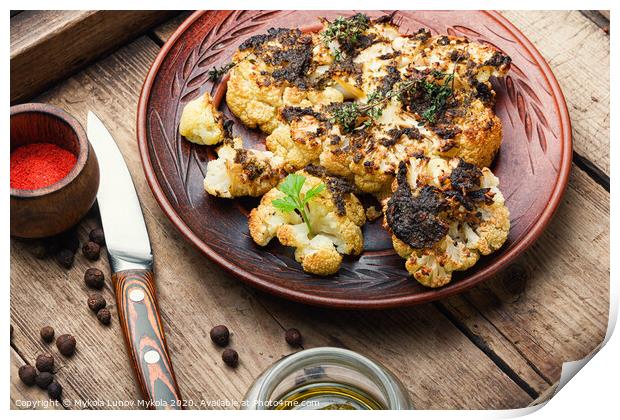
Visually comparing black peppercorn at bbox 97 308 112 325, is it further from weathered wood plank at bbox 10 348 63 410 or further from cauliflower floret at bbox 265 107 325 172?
cauliflower floret at bbox 265 107 325 172

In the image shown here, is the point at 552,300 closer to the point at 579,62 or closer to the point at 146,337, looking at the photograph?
the point at 579,62

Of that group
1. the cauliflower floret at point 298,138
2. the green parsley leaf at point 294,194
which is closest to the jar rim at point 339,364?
the green parsley leaf at point 294,194

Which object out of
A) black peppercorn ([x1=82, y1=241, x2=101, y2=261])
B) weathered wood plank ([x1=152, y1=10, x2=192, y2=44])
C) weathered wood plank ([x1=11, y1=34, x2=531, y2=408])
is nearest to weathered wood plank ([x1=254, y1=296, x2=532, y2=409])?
weathered wood plank ([x1=11, y1=34, x2=531, y2=408])

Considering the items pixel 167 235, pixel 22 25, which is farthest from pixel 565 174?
pixel 22 25

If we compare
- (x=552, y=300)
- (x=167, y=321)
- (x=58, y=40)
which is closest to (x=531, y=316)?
(x=552, y=300)

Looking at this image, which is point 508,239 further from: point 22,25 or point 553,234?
point 22,25

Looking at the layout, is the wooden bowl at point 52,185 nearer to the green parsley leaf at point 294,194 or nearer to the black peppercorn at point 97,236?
the black peppercorn at point 97,236

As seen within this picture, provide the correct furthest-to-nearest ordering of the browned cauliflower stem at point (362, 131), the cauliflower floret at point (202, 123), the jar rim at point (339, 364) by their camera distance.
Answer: the cauliflower floret at point (202, 123) → the browned cauliflower stem at point (362, 131) → the jar rim at point (339, 364)
